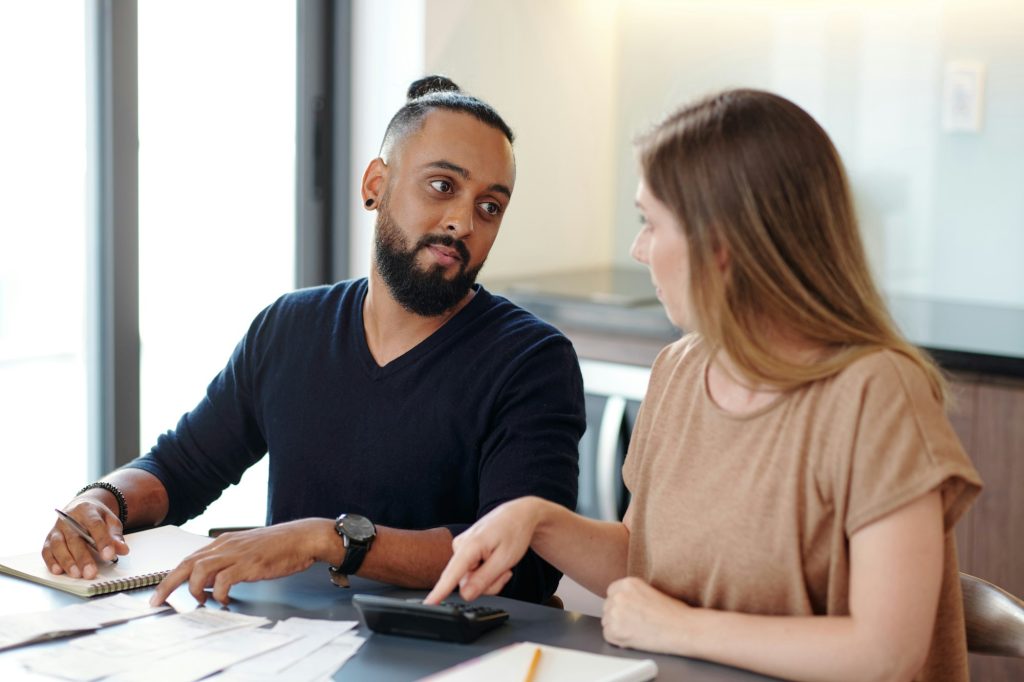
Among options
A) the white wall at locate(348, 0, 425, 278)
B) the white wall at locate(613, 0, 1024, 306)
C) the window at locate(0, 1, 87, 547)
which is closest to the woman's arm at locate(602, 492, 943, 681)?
the window at locate(0, 1, 87, 547)

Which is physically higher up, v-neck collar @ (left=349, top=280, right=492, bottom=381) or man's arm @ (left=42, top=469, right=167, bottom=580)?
v-neck collar @ (left=349, top=280, right=492, bottom=381)

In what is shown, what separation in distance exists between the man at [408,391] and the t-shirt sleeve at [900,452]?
1.72 ft

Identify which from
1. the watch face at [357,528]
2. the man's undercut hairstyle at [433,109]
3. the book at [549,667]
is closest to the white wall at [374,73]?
the man's undercut hairstyle at [433,109]

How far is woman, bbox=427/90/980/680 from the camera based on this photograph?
1.14 m

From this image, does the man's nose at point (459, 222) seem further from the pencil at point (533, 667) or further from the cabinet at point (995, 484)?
the cabinet at point (995, 484)

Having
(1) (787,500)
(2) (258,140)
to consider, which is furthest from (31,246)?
(1) (787,500)

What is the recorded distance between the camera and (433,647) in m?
1.23

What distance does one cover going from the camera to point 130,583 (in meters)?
1.41

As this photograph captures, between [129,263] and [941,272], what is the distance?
78.4 inches

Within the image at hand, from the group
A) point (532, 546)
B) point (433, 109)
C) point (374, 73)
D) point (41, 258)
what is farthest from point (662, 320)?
point (532, 546)

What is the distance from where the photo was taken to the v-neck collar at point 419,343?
5.82ft

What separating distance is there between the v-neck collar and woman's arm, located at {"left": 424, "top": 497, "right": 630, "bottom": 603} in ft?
1.50

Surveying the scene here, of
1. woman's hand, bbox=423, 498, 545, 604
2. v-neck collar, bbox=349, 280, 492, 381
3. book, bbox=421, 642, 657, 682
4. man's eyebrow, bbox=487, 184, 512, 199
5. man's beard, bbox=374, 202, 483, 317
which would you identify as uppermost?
man's eyebrow, bbox=487, 184, 512, 199

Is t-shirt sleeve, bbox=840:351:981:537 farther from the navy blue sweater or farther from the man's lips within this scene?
the man's lips
